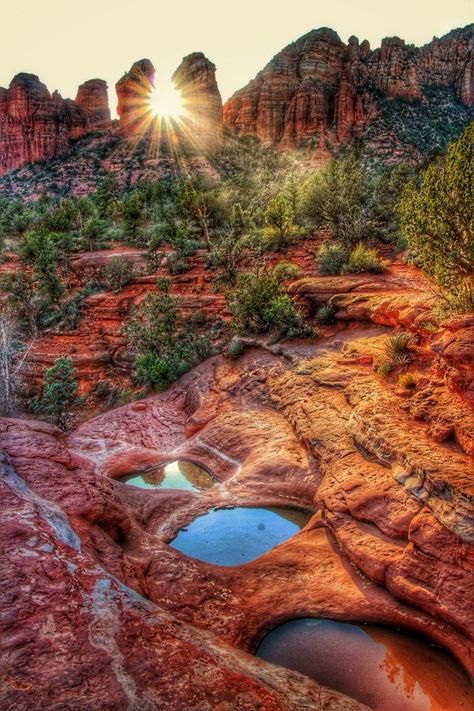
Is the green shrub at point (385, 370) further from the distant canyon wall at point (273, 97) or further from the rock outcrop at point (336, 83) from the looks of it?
the distant canyon wall at point (273, 97)

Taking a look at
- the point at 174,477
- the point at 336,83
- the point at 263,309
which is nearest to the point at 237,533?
the point at 174,477

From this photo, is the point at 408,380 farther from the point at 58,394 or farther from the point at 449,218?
the point at 58,394

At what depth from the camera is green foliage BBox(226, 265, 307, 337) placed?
14914 mm

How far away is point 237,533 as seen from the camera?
809 centimetres

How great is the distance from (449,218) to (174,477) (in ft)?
29.8

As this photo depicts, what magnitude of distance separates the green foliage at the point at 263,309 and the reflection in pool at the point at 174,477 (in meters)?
5.89

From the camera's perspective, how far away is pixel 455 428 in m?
7.08

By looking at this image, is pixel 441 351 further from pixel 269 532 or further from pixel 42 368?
pixel 42 368

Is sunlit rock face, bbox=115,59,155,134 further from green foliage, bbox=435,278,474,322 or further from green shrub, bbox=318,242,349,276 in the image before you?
green foliage, bbox=435,278,474,322

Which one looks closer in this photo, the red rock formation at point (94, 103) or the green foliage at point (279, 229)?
the green foliage at point (279, 229)

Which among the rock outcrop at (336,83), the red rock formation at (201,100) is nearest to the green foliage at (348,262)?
the rock outcrop at (336,83)

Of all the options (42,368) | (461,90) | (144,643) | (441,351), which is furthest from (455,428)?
(461,90)

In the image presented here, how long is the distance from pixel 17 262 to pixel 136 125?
158 ft

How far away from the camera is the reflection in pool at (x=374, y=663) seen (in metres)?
4.77
